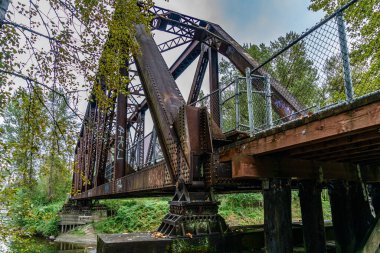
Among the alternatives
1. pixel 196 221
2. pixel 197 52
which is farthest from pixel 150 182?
pixel 197 52

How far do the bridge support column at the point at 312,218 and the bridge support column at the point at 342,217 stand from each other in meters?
0.86

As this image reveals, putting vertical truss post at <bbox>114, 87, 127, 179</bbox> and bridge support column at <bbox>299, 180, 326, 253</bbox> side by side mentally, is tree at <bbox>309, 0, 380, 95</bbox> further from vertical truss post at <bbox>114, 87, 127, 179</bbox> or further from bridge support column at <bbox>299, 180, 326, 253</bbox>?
vertical truss post at <bbox>114, 87, 127, 179</bbox>

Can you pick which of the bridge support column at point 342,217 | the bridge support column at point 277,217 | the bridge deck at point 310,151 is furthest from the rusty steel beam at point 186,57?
the bridge support column at point 277,217

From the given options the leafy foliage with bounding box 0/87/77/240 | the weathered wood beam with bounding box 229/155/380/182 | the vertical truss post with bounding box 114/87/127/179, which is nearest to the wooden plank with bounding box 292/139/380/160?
the weathered wood beam with bounding box 229/155/380/182

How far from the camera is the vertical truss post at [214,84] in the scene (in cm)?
969

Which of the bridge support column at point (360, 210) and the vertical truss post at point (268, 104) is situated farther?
the bridge support column at point (360, 210)

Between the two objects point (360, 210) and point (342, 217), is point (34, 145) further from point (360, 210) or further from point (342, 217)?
point (360, 210)

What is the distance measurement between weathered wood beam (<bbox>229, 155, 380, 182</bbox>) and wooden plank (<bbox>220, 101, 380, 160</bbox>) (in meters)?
0.25

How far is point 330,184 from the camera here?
269 inches

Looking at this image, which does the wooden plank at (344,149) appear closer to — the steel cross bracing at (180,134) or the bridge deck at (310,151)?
the bridge deck at (310,151)

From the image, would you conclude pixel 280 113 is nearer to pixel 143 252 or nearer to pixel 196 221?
pixel 196 221

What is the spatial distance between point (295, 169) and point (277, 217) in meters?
1.15

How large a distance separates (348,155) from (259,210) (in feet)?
45.7

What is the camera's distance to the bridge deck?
3447 millimetres
